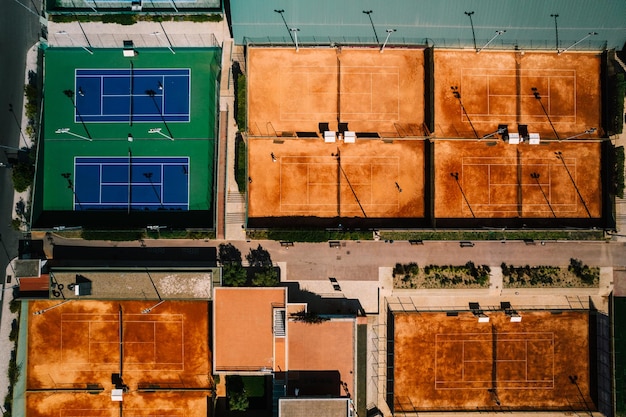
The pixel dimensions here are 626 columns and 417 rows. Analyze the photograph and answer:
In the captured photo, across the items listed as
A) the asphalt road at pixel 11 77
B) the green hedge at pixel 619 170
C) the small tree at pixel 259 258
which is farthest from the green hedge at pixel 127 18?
the green hedge at pixel 619 170

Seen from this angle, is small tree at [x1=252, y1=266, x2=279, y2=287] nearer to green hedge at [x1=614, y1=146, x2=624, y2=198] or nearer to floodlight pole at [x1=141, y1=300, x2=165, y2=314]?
floodlight pole at [x1=141, y1=300, x2=165, y2=314]

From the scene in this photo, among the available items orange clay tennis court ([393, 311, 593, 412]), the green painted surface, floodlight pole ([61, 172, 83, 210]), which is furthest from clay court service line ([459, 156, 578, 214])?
floodlight pole ([61, 172, 83, 210])

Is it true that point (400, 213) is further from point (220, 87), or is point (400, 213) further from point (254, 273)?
point (220, 87)

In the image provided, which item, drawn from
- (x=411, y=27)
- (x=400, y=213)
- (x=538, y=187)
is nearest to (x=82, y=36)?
(x=411, y=27)

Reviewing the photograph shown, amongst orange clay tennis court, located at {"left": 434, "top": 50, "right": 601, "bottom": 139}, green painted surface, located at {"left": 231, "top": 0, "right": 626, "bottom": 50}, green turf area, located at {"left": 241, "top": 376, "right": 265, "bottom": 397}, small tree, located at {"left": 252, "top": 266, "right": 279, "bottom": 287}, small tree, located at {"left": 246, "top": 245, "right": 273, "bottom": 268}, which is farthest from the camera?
small tree, located at {"left": 246, "top": 245, "right": 273, "bottom": 268}

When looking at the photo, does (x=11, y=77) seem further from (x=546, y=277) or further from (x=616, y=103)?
(x=616, y=103)

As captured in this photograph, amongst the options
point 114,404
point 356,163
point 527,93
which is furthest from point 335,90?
point 114,404

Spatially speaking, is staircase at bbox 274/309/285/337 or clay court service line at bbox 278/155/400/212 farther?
clay court service line at bbox 278/155/400/212
